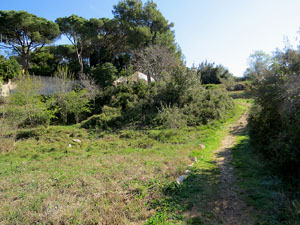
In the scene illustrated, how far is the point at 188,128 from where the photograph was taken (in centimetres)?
1221

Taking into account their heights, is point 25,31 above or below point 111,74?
above

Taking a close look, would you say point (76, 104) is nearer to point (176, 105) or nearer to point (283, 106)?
point (176, 105)

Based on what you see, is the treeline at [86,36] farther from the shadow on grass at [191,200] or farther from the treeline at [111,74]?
the shadow on grass at [191,200]

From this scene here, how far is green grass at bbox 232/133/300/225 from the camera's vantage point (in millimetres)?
3309

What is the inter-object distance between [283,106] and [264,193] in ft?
7.16

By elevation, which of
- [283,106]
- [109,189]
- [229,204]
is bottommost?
[109,189]

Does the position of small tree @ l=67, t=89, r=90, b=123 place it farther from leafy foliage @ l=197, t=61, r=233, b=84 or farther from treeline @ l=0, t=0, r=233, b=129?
leafy foliage @ l=197, t=61, r=233, b=84

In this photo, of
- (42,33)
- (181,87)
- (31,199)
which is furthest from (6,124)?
(42,33)

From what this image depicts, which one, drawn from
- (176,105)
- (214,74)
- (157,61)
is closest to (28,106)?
(176,105)

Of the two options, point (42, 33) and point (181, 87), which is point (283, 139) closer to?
point (181, 87)

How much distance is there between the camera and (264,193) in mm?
4180

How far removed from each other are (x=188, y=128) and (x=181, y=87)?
14.0 feet

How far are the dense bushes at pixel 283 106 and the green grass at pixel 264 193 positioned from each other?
436mm

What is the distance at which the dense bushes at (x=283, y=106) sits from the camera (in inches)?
164
